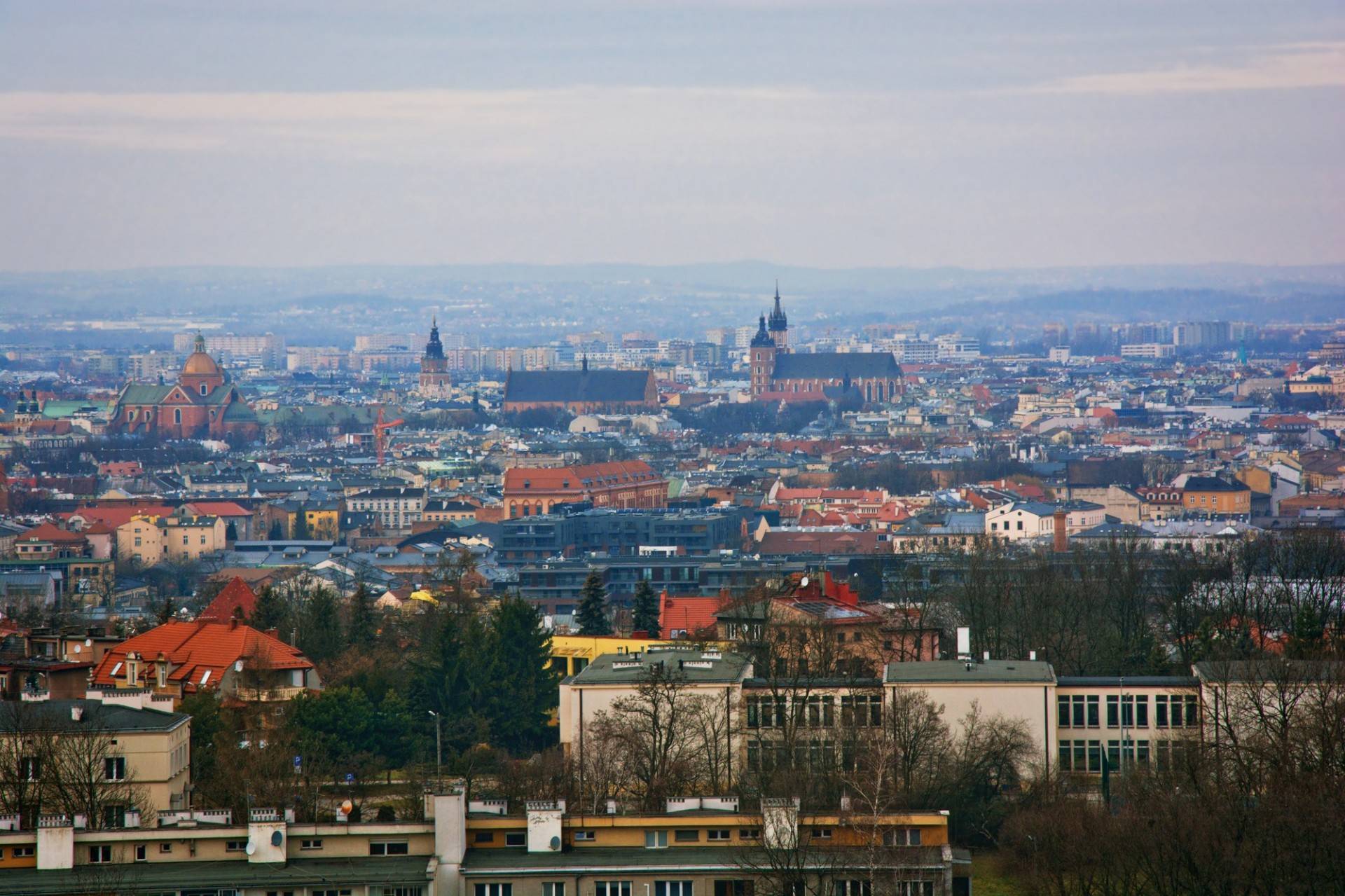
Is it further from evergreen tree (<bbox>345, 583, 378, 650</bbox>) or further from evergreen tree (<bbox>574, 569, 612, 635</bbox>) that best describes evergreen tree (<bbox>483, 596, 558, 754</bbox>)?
evergreen tree (<bbox>574, 569, 612, 635</bbox>)

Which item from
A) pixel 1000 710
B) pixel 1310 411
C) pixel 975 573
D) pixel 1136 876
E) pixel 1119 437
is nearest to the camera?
pixel 1136 876

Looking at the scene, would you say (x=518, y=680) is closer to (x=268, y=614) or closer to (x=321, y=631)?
(x=321, y=631)

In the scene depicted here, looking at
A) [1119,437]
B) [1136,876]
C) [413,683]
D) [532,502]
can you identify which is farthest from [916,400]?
[1136,876]

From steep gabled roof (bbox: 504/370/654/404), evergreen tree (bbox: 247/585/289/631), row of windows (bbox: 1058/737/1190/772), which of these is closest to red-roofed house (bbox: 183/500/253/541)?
evergreen tree (bbox: 247/585/289/631)

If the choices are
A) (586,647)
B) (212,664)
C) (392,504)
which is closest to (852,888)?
(212,664)

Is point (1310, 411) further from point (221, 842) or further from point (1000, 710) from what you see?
point (221, 842)

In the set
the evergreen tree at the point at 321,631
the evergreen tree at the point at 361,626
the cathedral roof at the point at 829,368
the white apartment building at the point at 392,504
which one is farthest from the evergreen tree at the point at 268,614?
the cathedral roof at the point at 829,368
